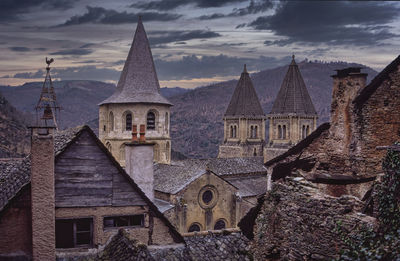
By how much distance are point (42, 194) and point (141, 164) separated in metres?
3.63

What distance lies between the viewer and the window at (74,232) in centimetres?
977

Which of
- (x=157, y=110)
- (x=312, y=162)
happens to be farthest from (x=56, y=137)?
(x=157, y=110)

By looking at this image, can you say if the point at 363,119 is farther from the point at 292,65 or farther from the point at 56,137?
the point at 292,65

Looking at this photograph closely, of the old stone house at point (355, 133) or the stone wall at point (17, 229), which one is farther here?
the old stone house at point (355, 133)

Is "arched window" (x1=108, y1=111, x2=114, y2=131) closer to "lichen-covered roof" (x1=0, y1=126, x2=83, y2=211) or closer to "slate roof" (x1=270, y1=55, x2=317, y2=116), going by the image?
"slate roof" (x1=270, y1=55, x2=317, y2=116)

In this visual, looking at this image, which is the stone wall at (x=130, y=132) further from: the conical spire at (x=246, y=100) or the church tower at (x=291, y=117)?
the conical spire at (x=246, y=100)

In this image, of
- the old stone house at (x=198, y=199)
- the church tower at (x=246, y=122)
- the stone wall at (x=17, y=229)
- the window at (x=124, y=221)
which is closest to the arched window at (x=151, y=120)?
the old stone house at (x=198, y=199)

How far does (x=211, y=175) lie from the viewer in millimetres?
27797

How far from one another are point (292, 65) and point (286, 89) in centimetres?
282

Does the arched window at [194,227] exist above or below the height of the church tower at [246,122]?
below

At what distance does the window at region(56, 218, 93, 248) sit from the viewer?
9.77m

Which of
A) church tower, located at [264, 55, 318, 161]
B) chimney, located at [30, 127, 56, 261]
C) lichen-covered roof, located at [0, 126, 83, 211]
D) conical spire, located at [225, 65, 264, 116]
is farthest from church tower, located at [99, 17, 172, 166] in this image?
chimney, located at [30, 127, 56, 261]

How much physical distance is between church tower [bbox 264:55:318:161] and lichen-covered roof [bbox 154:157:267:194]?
21.8ft

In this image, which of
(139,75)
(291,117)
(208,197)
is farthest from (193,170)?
(291,117)
